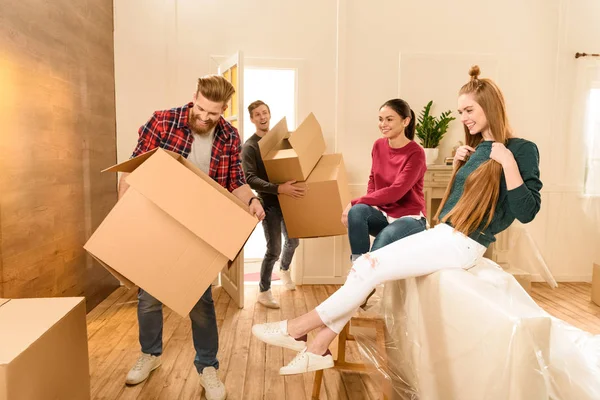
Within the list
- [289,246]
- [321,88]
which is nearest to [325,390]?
[289,246]

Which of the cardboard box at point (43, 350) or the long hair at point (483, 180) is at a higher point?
the long hair at point (483, 180)

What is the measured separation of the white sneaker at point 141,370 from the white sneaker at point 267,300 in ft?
3.84

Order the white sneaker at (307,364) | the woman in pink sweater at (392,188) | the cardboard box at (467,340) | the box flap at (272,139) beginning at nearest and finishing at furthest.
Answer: the cardboard box at (467,340) → the white sneaker at (307,364) → the woman in pink sweater at (392,188) → the box flap at (272,139)

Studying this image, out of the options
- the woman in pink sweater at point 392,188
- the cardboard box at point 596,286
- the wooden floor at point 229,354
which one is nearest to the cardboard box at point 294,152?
the woman in pink sweater at point 392,188

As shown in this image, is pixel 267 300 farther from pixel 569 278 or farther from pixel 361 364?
pixel 569 278

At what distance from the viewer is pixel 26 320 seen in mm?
1336

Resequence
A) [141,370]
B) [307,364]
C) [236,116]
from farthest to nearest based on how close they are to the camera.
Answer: [236,116] < [141,370] < [307,364]

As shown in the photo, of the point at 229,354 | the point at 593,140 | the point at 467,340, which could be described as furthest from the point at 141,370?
the point at 593,140

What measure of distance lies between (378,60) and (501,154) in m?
2.43

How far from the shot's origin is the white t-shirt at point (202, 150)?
197cm

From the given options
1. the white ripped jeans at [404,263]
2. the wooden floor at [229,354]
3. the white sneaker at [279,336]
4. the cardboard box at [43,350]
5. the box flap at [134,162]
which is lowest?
the wooden floor at [229,354]

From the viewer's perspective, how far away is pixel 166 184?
1548 mm

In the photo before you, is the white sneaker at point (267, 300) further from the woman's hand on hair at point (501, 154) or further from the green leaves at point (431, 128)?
the woman's hand on hair at point (501, 154)

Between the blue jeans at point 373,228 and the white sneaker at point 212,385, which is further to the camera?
the blue jeans at point 373,228
